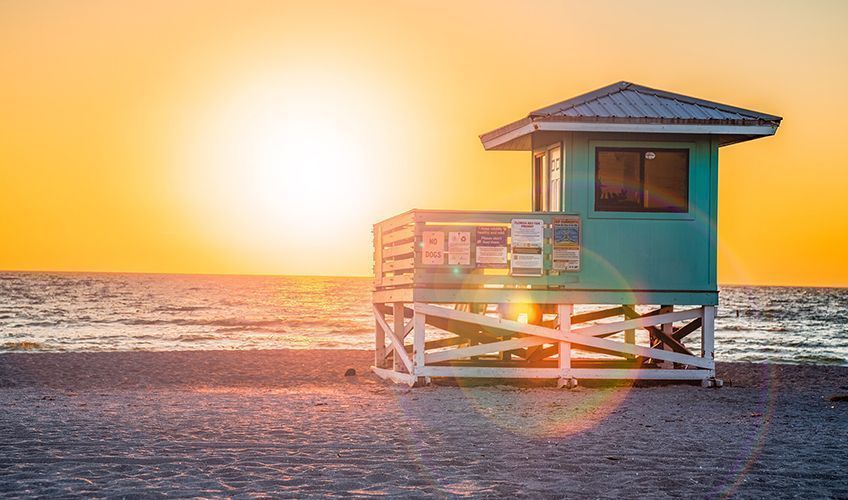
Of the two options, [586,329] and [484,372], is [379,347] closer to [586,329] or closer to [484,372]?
[484,372]

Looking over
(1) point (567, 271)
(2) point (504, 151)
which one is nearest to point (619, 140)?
(1) point (567, 271)

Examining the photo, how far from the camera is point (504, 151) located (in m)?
21.0

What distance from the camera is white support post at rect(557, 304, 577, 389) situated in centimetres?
1731

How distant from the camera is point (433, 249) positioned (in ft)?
55.3

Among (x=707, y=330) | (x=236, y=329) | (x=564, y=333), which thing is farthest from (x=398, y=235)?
(x=236, y=329)

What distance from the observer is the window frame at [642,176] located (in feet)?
56.9

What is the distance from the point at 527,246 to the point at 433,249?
159 centimetres

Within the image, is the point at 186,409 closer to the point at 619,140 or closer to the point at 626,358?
the point at 619,140

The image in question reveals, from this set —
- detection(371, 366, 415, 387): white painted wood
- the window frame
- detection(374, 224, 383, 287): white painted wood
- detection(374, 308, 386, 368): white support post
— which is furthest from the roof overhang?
detection(374, 308, 386, 368): white support post

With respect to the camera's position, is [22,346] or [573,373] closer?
[573,373]

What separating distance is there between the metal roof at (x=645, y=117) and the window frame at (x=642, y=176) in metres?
0.56

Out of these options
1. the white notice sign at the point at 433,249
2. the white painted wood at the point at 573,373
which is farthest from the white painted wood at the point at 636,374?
the white notice sign at the point at 433,249

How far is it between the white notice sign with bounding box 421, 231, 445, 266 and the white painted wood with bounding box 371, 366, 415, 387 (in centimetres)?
207

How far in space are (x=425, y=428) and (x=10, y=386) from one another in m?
10.4
